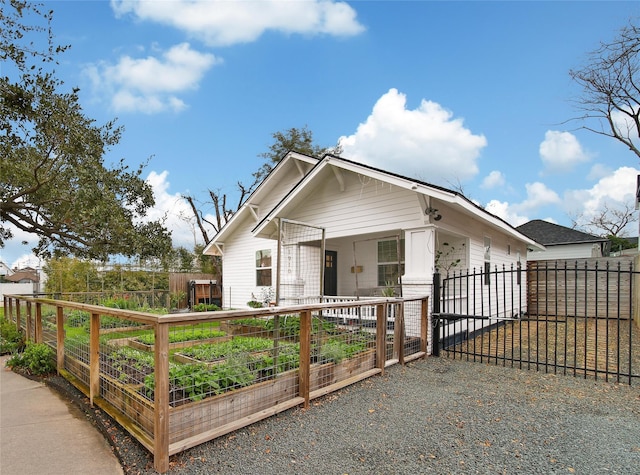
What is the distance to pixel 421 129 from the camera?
15.3 meters

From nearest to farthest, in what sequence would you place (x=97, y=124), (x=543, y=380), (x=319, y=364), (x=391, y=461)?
(x=391, y=461) < (x=319, y=364) < (x=543, y=380) < (x=97, y=124)

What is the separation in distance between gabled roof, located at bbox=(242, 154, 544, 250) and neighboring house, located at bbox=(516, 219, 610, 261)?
368 inches

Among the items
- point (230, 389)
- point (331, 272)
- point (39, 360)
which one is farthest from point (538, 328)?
point (39, 360)

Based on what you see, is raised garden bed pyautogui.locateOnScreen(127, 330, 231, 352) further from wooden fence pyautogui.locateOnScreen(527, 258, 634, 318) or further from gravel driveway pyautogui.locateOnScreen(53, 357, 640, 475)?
wooden fence pyautogui.locateOnScreen(527, 258, 634, 318)

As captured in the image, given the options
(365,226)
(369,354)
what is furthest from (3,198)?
(369,354)

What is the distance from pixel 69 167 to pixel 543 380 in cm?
1066

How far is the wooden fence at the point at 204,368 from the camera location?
119 inches

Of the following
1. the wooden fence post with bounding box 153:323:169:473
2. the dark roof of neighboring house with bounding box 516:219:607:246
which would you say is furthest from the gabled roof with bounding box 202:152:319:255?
the dark roof of neighboring house with bounding box 516:219:607:246

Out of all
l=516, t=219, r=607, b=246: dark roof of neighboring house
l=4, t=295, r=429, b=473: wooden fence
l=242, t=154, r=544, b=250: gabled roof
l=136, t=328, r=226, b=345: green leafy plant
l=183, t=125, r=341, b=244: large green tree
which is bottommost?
l=136, t=328, r=226, b=345: green leafy plant

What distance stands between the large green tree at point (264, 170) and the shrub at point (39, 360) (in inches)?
767

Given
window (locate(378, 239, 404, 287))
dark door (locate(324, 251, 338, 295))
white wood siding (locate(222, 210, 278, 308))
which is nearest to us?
window (locate(378, 239, 404, 287))

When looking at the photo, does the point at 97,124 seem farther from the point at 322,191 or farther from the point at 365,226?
the point at 365,226

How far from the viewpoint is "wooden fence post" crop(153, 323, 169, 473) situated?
2791mm

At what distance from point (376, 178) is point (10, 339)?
27.2 feet
